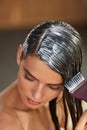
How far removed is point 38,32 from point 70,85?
20cm

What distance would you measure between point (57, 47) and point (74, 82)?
0.40ft

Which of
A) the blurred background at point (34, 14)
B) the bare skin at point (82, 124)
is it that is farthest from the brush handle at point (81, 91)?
the blurred background at point (34, 14)

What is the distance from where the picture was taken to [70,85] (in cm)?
137

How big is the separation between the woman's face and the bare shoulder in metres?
0.09

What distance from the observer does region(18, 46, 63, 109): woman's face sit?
1.34 meters

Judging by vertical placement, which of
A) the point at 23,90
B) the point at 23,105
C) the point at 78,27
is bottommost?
the point at 78,27

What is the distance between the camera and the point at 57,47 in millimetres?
1341

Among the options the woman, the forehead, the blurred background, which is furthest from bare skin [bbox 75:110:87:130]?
the blurred background

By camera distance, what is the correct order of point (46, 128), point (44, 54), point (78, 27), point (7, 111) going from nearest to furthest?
point (44, 54), point (7, 111), point (46, 128), point (78, 27)

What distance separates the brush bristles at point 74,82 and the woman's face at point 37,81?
3cm

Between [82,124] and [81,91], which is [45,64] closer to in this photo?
[81,91]

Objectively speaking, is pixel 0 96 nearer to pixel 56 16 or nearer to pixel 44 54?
pixel 44 54

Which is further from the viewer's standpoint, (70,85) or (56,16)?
(56,16)

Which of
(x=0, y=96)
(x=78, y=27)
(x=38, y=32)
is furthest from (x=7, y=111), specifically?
(x=78, y=27)
